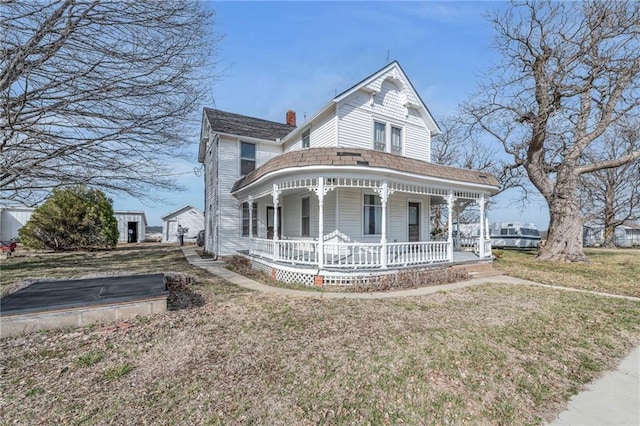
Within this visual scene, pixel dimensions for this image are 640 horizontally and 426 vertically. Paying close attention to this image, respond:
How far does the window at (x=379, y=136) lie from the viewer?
12.7m

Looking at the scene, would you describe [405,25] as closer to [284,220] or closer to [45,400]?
[284,220]

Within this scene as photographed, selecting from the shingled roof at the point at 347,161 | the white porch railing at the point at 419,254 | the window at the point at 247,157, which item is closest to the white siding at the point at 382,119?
the shingled roof at the point at 347,161

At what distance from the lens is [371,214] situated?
1173 cm

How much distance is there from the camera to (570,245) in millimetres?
15891

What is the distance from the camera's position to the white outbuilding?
3406 cm

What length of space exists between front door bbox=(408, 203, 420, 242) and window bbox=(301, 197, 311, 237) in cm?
473

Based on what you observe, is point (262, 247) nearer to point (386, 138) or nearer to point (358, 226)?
point (358, 226)

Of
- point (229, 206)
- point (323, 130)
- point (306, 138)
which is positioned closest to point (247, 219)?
point (229, 206)

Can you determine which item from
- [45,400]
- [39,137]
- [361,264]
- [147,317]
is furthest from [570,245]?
[39,137]

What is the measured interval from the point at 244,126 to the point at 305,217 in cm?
724

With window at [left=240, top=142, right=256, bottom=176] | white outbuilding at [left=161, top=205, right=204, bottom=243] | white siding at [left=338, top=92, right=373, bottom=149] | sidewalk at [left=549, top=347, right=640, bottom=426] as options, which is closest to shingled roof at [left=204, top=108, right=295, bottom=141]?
window at [left=240, top=142, right=256, bottom=176]

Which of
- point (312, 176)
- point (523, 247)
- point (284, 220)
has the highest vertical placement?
point (312, 176)

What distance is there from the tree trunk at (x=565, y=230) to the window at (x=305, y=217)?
45.6 ft

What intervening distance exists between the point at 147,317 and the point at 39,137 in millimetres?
6268
